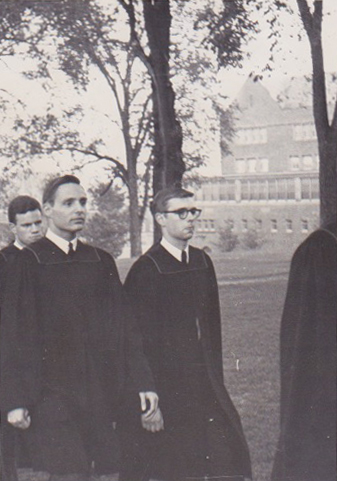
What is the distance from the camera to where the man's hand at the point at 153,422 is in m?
3.70

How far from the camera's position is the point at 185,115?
25.6 feet

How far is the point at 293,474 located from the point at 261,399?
91.8 inches

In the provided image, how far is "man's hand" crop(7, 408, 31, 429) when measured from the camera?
343cm

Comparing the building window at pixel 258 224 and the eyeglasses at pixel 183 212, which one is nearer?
the eyeglasses at pixel 183 212

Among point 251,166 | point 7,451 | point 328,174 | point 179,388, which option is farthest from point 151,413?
point 251,166

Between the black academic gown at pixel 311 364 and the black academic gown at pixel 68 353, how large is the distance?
721 millimetres

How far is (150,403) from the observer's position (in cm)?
370

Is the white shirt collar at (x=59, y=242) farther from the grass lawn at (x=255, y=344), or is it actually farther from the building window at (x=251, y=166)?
the building window at (x=251, y=166)

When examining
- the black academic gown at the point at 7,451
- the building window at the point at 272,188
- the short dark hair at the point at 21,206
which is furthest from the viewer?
the building window at the point at 272,188

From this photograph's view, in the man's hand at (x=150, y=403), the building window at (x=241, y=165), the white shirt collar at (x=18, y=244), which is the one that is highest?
the building window at (x=241, y=165)

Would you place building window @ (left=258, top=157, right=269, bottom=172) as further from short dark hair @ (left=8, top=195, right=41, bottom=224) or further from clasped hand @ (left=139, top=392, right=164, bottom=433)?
clasped hand @ (left=139, top=392, right=164, bottom=433)

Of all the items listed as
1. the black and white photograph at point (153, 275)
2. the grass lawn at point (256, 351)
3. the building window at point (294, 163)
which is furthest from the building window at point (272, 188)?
the black and white photograph at point (153, 275)

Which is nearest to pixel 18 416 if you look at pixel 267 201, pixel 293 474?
pixel 293 474

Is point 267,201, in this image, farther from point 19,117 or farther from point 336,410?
point 336,410
